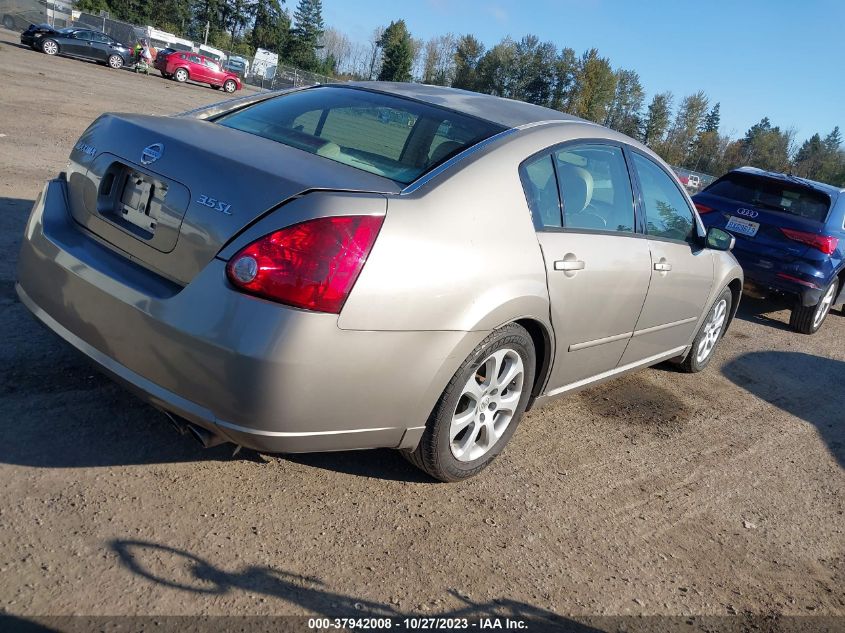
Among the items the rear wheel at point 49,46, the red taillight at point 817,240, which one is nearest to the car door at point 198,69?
the rear wheel at point 49,46

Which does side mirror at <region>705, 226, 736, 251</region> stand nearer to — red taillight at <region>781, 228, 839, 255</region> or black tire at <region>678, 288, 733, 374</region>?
black tire at <region>678, 288, 733, 374</region>

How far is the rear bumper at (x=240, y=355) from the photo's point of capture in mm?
2457

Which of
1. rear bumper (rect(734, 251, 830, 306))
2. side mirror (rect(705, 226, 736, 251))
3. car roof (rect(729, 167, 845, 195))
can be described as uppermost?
car roof (rect(729, 167, 845, 195))

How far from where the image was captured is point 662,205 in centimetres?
450

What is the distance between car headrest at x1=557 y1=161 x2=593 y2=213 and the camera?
11.7 ft

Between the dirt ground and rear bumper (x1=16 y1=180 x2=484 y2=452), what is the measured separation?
0.39 metres

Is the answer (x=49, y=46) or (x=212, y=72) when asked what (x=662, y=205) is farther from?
(x=212, y=72)

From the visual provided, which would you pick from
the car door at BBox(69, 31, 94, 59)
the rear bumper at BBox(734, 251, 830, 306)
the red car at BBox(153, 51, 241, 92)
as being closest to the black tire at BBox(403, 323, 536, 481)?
the rear bumper at BBox(734, 251, 830, 306)

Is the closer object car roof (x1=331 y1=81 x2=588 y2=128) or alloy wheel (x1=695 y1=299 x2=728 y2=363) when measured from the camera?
car roof (x1=331 y1=81 x2=588 y2=128)

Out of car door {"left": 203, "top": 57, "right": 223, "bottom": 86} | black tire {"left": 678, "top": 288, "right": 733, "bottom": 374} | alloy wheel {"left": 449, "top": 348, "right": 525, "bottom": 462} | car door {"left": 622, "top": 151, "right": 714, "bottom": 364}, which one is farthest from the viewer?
car door {"left": 203, "top": 57, "right": 223, "bottom": 86}

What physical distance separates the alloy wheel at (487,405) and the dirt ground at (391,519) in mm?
202

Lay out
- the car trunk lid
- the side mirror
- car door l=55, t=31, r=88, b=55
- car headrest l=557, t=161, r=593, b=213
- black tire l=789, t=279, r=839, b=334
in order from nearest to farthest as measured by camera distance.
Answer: the car trunk lid < car headrest l=557, t=161, r=593, b=213 < the side mirror < black tire l=789, t=279, r=839, b=334 < car door l=55, t=31, r=88, b=55

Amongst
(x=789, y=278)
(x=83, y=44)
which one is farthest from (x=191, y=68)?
(x=789, y=278)

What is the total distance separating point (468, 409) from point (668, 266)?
1.85 metres
